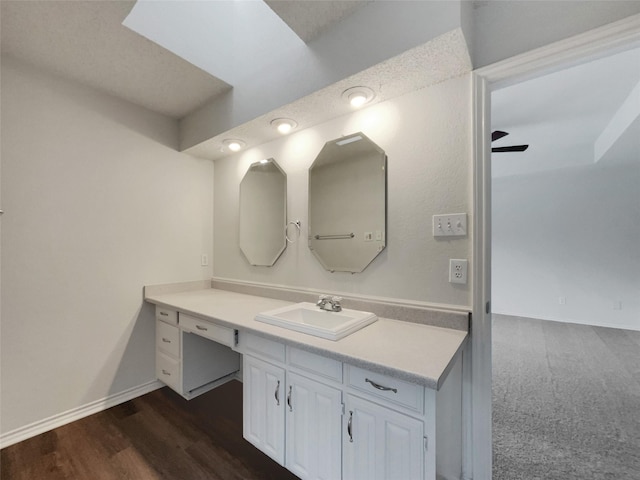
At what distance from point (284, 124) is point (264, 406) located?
5.77 feet

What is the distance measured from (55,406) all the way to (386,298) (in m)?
2.30

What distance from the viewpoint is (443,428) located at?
1.22m

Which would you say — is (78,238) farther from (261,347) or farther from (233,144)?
(261,347)

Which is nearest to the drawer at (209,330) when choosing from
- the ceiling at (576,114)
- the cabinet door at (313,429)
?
the cabinet door at (313,429)

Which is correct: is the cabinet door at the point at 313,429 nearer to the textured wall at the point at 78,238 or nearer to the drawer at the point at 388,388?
the drawer at the point at 388,388

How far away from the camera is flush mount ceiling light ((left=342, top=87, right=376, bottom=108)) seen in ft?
4.92

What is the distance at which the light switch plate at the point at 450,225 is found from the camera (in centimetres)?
136

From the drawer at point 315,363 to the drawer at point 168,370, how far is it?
4.00ft

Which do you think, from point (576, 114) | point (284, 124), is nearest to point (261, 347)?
point (284, 124)

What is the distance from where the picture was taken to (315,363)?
1198 mm

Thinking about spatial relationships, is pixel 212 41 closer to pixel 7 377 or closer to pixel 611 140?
pixel 7 377

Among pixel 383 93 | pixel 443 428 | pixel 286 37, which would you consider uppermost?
pixel 286 37

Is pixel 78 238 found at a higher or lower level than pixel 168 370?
higher

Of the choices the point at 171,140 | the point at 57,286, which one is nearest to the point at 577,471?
the point at 57,286
